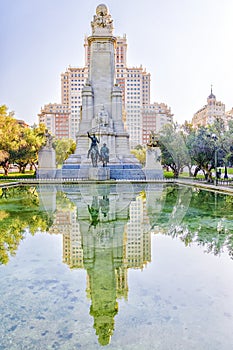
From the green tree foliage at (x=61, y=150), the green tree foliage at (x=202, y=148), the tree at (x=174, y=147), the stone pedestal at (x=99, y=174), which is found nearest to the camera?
the green tree foliage at (x=202, y=148)

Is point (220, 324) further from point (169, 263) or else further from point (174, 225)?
point (174, 225)

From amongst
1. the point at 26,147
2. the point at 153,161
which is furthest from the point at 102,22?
the point at 26,147

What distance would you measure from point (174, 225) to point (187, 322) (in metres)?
5.07

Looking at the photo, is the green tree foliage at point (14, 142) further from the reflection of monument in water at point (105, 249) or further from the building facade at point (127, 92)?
the building facade at point (127, 92)

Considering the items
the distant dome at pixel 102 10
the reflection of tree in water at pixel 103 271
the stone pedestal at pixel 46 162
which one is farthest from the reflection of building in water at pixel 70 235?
the distant dome at pixel 102 10

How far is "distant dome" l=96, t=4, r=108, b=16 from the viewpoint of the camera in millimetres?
33906

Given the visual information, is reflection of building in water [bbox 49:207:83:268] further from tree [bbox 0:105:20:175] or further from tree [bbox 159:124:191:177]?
tree [bbox 0:105:20:175]

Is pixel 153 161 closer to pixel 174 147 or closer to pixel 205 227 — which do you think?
pixel 174 147

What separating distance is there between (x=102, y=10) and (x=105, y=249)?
34206 millimetres

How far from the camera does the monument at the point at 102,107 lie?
103 ft

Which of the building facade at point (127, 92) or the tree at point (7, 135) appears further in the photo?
the building facade at point (127, 92)

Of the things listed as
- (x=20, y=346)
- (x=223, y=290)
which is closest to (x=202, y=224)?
(x=223, y=290)

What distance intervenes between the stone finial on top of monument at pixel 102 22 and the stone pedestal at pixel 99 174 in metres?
16.3

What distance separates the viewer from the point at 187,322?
Result: 338cm
